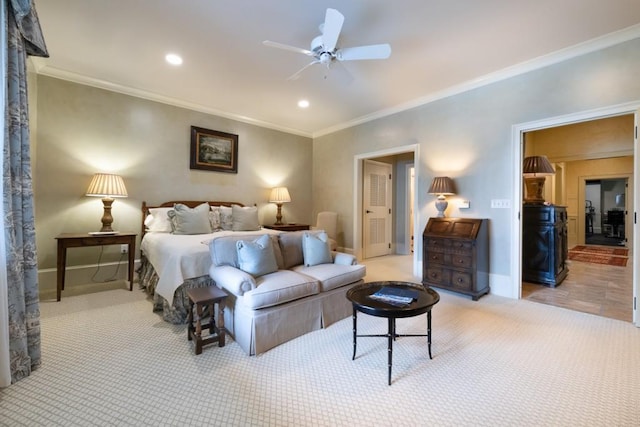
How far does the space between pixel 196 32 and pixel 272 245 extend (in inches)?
86.1

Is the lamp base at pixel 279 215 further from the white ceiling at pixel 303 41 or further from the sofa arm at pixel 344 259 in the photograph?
the sofa arm at pixel 344 259

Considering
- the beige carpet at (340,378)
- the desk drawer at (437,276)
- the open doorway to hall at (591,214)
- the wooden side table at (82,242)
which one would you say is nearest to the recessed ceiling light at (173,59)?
the wooden side table at (82,242)

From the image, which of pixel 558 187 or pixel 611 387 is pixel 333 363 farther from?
pixel 558 187

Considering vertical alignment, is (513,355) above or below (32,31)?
below

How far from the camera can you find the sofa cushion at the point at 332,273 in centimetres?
256

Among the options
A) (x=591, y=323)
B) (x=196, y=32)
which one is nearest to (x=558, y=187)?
(x=591, y=323)

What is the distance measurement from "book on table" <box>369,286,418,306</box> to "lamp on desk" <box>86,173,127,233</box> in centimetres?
353

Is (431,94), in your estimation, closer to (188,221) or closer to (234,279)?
(234,279)

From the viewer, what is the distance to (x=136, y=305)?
3.09 meters

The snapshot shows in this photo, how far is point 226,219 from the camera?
4.46 meters

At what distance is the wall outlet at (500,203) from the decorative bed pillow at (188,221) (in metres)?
3.89

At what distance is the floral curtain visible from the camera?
1.69m

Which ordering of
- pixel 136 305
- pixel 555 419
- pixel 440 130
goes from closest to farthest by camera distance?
pixel 555 419, pixel 136 305, pixel 440 130

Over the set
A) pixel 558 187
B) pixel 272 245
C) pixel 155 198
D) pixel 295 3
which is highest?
pixel 295 3
